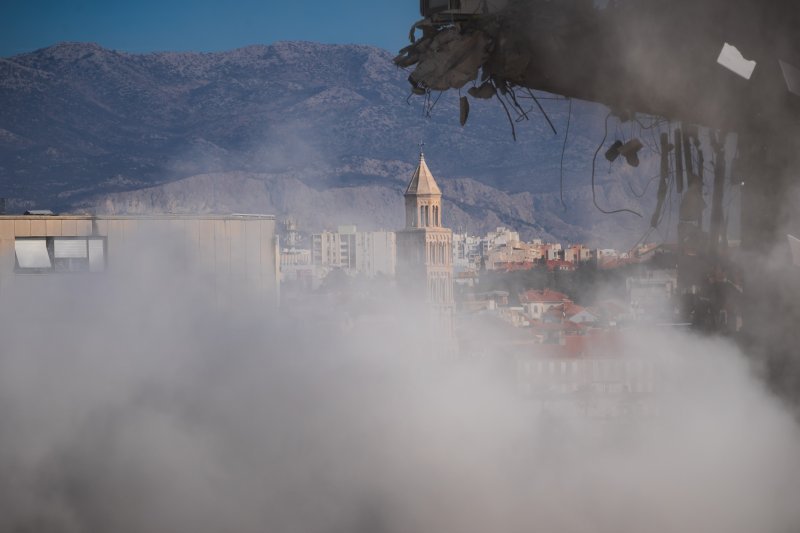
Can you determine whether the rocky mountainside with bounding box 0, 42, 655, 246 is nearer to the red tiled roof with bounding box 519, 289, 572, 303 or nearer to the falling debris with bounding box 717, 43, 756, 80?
the red tiled roof with bounding box 519, 289, 572, 303

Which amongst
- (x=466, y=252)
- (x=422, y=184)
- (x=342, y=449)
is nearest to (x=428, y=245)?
(x=422, y=184)

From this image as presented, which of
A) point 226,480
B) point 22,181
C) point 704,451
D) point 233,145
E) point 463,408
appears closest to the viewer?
point 704,451

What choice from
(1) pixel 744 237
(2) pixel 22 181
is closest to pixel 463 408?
(1) pixel 744 237

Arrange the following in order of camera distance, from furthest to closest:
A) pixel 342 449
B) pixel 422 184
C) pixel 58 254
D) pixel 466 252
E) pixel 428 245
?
pixel 466 252 → pixel 428 245 → pixel 422 184 → pixel 58 254 → pixel 342 449

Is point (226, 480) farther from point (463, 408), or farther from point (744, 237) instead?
point (744, 237)

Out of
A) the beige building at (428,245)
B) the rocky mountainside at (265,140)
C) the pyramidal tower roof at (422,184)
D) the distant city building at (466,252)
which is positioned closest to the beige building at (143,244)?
the pyramidal tower roof at (422,184)

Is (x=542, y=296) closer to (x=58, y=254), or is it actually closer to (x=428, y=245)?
(x=428, y=245)

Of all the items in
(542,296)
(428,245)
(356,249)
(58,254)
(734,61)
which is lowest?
(542,296)
